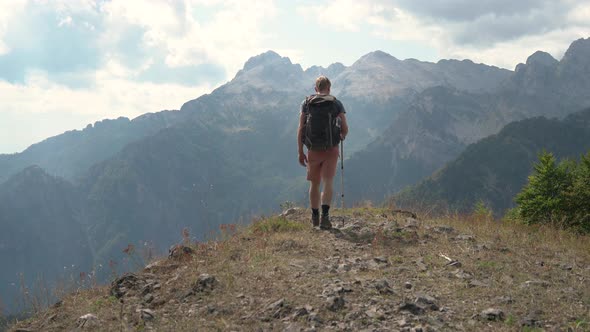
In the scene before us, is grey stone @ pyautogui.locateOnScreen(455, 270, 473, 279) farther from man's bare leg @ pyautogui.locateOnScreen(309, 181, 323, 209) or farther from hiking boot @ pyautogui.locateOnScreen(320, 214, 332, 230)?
man's bare leg @ pyautogui.locateOnScreen(309, 181, 323, 209)

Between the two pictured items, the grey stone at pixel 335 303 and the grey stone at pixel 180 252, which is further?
the grey stone at pixel 180 252

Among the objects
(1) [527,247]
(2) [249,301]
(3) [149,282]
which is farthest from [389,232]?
(3) [149,282]

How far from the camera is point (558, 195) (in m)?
14.0

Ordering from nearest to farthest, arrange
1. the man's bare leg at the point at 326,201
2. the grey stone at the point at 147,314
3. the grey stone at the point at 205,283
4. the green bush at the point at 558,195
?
the grey stone at the point at 147,314
the grey stone at the point at 205,283
the man's bare leg at the point at 326,201
the green bush at the point at 558,195

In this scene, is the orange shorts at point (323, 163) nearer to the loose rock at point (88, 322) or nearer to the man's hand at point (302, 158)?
the man's hand at point (302, 158)

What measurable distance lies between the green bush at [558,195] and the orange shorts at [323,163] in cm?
676

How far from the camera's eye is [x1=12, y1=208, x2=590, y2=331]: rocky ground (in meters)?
5.56

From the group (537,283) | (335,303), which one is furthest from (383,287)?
(537,283)

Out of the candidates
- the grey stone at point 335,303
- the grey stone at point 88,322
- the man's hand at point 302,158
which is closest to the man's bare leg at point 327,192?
the man's hand at point 302,158

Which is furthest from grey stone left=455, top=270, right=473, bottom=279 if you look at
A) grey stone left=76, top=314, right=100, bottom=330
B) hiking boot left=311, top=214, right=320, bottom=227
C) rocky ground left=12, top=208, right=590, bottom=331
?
grey stone left=76, top=314, right=100, bottom=330

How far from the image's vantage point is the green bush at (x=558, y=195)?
41.7 feet

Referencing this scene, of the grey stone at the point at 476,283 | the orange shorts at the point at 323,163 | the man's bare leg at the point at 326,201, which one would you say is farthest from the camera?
the man's bare leg at the point at 326,201

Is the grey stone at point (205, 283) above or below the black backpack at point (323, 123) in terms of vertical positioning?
below

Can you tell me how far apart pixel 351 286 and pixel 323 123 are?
13.5ft
